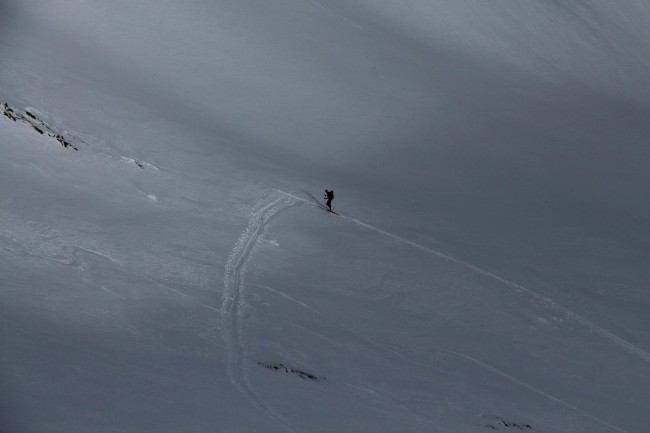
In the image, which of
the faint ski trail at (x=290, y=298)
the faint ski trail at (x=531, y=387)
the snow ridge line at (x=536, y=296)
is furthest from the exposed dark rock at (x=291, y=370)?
the snow ridge line at (x=536, y=296)

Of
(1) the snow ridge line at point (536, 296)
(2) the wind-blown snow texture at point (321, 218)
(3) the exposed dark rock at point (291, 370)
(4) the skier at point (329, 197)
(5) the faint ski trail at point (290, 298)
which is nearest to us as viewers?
(2) the wind-blown snow texture at point (321, 218)

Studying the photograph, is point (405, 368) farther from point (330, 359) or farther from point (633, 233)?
point (633, 233)

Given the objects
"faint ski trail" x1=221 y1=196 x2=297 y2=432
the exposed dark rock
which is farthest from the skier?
the exposed dark rock

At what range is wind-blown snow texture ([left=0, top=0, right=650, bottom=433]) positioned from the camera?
14.0m

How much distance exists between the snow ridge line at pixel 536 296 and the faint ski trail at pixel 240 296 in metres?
1.43

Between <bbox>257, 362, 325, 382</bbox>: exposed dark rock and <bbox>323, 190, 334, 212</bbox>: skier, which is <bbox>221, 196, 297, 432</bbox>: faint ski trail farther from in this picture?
<bbox>323, 190, 334, 212</bbox>: skier

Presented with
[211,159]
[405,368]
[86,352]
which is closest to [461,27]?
[211,159]

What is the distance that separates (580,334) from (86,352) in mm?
10394

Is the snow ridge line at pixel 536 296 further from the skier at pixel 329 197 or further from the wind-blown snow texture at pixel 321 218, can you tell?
the skier at pixel 329 197

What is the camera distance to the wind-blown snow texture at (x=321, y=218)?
14.0m

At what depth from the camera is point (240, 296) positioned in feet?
55.7

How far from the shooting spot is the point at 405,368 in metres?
16.0

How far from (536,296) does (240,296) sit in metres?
6.91

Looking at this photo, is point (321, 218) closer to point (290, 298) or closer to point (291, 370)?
point (290, 298)
